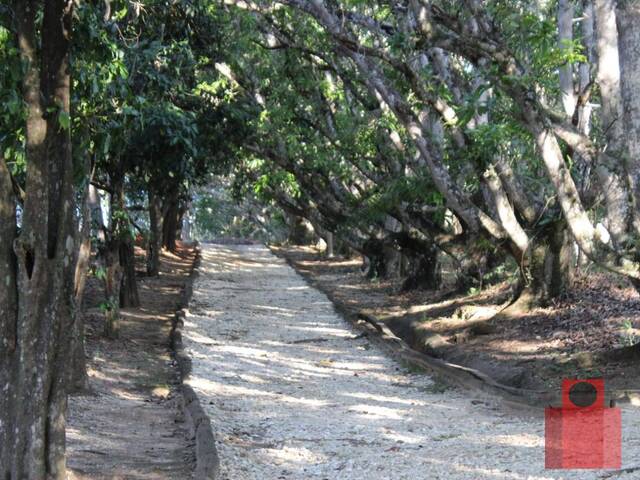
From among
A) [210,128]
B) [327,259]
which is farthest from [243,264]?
[210,128]

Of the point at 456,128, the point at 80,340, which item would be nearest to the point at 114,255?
the point at 80,340

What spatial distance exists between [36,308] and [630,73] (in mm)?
6524

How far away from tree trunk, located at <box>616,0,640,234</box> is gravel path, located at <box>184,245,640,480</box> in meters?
2.70

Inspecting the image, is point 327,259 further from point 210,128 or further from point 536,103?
point 536,103

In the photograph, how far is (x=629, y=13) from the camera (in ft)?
31.3

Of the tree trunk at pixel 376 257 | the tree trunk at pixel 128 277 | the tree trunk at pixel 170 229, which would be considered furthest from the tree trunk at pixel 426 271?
the tree trunk at pixel 170 229

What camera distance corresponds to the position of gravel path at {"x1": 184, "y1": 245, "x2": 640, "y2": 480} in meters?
8.21

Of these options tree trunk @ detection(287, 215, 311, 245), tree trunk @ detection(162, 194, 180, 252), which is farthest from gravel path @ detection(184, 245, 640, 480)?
tree trunk @ detection(287, 215, 311, 245)

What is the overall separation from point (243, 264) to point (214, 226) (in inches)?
1027

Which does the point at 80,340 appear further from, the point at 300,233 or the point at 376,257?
the point at 300,233

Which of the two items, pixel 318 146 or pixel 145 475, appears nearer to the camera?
pixel 145 475

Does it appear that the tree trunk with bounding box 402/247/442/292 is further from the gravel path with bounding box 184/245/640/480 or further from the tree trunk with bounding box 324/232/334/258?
the tree trunk with bounding box 324/232/334/258

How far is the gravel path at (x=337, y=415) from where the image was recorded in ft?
26.9

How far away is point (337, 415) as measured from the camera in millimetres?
10750
